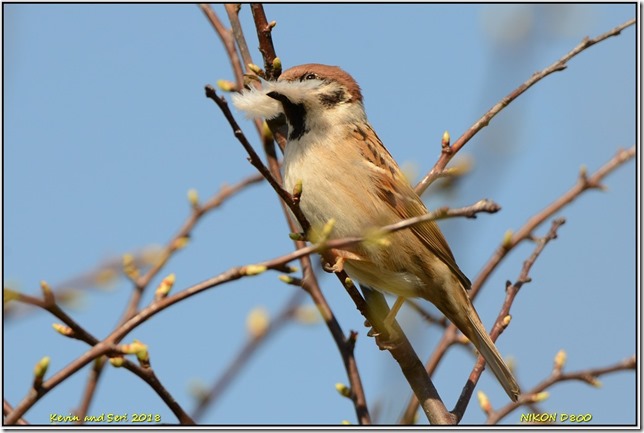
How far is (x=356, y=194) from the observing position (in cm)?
406

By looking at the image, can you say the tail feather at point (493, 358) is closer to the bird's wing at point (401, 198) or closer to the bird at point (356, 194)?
the bird at point (356, 194)

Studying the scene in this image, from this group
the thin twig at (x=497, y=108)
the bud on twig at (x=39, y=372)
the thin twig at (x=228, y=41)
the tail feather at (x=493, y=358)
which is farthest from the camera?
the thin twig at (x=228, y=41)

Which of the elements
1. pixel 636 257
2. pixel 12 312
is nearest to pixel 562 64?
pixel 636 257

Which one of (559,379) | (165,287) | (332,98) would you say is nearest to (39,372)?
(165,287)

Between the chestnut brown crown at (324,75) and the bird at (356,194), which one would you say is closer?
the bird at (356,194)

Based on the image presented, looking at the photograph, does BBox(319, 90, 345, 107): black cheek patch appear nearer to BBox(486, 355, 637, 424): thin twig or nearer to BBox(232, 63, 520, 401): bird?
BBox(232, 63, 520, 401): bird

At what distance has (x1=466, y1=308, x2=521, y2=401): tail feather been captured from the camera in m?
3.78

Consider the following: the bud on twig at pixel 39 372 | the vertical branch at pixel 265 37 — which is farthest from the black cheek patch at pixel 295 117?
the bud on twig at pixel 39 372

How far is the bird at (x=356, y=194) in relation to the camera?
12.7 ft

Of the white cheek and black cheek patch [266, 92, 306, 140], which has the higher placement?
the white cheek

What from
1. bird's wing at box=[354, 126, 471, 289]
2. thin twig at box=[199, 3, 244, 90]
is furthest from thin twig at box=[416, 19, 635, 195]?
thin twig at box=[199, 3, 244, 90]

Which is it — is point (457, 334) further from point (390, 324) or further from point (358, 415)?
point (358, 415)

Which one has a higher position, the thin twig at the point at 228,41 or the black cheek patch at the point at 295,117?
the thin twig at the point at 228,41

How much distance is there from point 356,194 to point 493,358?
3.51ft
